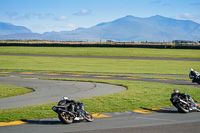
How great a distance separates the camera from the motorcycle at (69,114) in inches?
597

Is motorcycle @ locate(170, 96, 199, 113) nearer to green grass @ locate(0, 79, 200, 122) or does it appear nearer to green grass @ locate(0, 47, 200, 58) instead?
green grass @ locate(0, 79, 200, 122)

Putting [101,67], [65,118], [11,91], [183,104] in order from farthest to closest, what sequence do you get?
[101,67], [11,91], [183,104], [65,118]

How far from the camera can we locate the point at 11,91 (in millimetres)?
27891

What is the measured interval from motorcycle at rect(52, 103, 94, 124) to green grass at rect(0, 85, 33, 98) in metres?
11.2

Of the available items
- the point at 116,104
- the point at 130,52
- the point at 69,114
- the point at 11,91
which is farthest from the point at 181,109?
the point at 130,52

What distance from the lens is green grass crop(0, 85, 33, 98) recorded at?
2621 centimetres

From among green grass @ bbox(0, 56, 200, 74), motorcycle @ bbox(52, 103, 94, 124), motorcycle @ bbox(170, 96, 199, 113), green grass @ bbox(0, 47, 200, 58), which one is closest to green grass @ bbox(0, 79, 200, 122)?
motorcycle @ bbox(52, 103, 94, 124)

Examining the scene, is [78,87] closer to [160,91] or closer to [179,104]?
[160,91]

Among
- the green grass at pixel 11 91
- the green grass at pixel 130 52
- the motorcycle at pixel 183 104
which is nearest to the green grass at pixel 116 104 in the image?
the motorcycle at pixel 183 104

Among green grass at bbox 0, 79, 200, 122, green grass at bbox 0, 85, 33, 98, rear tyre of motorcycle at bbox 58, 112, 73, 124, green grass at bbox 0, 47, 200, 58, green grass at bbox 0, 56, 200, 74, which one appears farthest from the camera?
green grass at bbox 0, 47, 200, 58

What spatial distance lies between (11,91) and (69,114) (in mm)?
13870

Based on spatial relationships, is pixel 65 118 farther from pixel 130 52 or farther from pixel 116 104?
pixel 130 52

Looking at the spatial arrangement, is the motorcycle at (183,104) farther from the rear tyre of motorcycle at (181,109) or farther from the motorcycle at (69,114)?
the motorcycle at (69,114)

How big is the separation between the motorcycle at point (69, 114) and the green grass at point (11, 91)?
443 inches
